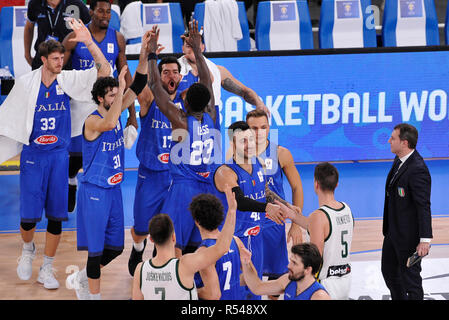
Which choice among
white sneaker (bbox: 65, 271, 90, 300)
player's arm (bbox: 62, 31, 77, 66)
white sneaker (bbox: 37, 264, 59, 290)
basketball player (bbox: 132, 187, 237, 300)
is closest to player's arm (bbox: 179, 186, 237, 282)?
basketball player (bbox: 132, 187, 237, 300)

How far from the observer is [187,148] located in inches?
254

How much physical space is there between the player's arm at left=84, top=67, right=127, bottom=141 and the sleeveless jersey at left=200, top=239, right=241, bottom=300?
1.73 meters

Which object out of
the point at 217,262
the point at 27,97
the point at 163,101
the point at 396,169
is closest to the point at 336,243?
the point at 217,262

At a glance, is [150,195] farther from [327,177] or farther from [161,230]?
[161,230]

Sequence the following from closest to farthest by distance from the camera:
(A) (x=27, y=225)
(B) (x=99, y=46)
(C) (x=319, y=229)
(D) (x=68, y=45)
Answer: (C) (x=319, y=229) < (A) (x=27, y=225) < (D) (x=68, y=45) < (B) (x=99, y=46)

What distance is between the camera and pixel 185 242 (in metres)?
6.59

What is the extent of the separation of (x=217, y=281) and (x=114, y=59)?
392 cm

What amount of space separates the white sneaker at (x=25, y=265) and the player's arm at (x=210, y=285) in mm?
A: 2898

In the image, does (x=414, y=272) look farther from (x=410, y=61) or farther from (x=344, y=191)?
(x=410, y=61)

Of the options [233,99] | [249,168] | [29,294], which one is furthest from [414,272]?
[233,99]

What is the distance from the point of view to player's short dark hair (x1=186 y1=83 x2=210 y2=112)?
20.7 ft

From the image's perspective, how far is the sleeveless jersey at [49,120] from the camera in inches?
279

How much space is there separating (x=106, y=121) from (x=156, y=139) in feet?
2.86

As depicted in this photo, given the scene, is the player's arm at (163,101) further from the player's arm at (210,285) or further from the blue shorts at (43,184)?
the player's arm at (210,285)
